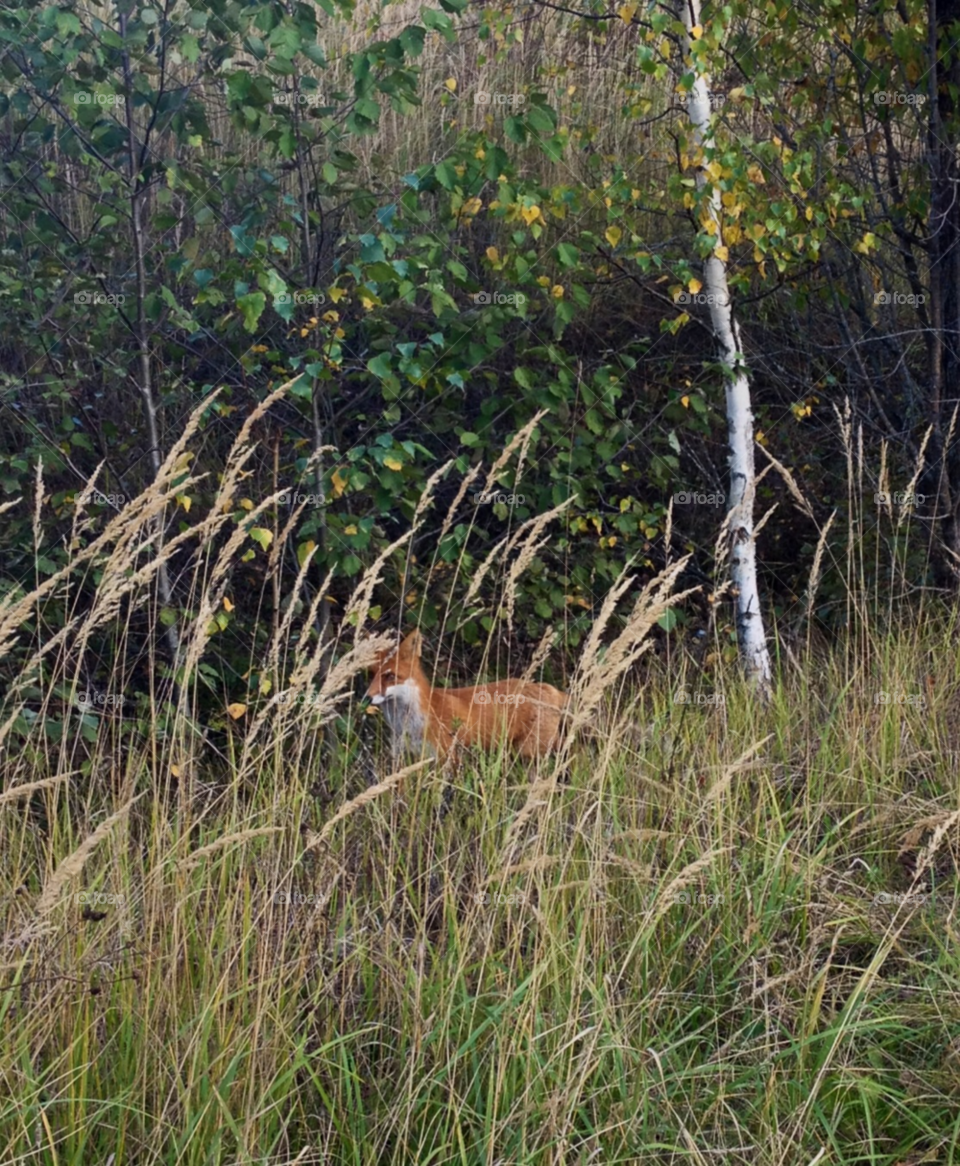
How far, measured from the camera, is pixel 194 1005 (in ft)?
7.73

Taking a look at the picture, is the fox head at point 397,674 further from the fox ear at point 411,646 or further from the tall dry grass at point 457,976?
the tall dry grass at point 457,976

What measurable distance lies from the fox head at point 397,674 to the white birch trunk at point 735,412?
4.85ft

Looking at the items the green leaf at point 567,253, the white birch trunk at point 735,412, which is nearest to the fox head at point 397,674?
the white birch trunk at point 735,412

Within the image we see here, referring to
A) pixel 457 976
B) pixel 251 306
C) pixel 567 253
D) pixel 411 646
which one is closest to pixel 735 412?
pixel 567 253

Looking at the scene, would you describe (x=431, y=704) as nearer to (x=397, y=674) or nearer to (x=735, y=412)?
(x=397, y=674)

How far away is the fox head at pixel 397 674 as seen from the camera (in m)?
4.65

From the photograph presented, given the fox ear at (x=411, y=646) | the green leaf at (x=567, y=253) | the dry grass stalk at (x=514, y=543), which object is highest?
the green leaf at (x=567, y=253)

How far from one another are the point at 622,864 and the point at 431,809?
22.9 inches

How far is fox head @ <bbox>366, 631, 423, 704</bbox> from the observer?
465 cm

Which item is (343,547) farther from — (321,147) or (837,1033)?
(837,1033)

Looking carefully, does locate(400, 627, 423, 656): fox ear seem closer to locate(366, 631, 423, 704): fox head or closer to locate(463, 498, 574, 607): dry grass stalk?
locate(366, 631, 423, 704): fox head

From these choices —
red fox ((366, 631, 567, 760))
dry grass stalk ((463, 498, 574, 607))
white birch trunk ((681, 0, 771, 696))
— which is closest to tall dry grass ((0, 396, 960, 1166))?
dry grass stalk ((463, 498, 574, 607))

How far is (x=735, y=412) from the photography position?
560cm

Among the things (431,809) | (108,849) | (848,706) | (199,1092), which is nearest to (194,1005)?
(199,1092)
